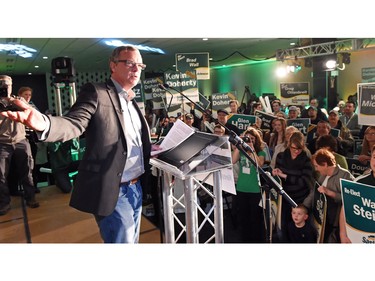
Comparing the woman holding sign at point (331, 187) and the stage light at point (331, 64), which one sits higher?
the stage light at point (331, 64)

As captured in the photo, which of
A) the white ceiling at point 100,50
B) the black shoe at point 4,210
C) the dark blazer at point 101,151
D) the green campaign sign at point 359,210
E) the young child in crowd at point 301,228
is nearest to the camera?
the dark blazer at point 101,151

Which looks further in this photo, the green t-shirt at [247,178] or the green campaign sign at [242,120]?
the green campaign sign at [242,120]

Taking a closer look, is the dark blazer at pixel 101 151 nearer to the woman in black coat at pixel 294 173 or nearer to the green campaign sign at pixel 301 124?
the woman in black coat at pixel 294 173

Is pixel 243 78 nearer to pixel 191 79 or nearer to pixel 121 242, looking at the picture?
pixel 191 79

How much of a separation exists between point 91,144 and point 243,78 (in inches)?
207

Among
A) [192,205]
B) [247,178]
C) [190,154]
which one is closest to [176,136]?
[190,154]

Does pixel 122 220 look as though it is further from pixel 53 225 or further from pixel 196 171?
pixel 53 225

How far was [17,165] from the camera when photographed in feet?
10.3

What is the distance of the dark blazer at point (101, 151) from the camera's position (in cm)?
143

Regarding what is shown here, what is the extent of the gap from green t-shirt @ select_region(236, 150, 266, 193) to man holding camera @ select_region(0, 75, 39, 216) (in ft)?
5.62

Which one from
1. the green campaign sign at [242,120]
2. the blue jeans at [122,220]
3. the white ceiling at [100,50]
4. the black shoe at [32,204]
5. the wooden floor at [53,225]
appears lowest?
the wooden floor at [53,225]

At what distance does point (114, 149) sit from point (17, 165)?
2.06 m

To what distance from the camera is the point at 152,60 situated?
310 cm

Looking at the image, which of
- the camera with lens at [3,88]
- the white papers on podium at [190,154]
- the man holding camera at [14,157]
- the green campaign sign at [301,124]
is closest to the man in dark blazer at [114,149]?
the white papers on podium at [190,154]
